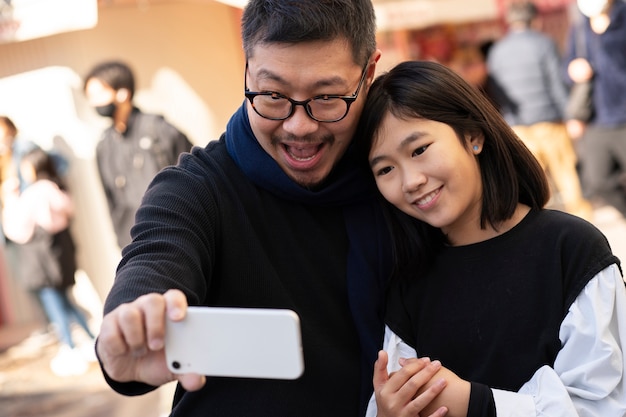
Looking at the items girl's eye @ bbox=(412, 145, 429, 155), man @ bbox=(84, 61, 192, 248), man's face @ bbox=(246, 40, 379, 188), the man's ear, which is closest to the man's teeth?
girl's eye @ bbox=(412, 145, 429, 155)

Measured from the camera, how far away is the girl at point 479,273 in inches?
80.8

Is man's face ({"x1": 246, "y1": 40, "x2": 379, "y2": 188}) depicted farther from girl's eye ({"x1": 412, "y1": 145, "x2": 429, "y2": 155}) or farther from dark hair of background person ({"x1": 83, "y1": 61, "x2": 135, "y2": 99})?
dark hair of background person ({"x1": 83, "y1": 61, "x2": 135, "y2": 99})

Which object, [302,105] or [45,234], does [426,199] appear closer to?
[302,105]

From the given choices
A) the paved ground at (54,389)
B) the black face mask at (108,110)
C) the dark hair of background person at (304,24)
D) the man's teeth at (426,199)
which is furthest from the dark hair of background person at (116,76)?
the man's teeth at (426,199)

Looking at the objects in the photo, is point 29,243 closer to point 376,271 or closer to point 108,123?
point 108,123

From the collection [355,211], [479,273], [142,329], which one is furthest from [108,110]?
[142,329]

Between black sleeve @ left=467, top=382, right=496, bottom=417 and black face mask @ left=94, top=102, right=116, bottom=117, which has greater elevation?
black face mask @ left=94, top=102, right=116, bottom=117

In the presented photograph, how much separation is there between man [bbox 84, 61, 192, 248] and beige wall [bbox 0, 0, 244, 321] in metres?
1.34

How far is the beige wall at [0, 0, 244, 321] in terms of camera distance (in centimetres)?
818

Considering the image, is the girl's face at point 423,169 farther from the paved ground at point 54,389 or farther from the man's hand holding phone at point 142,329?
the paved ground at point 54,389

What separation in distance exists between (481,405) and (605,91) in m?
4.95

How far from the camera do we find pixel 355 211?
238 cm

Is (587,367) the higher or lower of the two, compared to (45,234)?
higher

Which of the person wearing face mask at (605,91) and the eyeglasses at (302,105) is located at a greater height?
the eyeglasses at (302,105)
